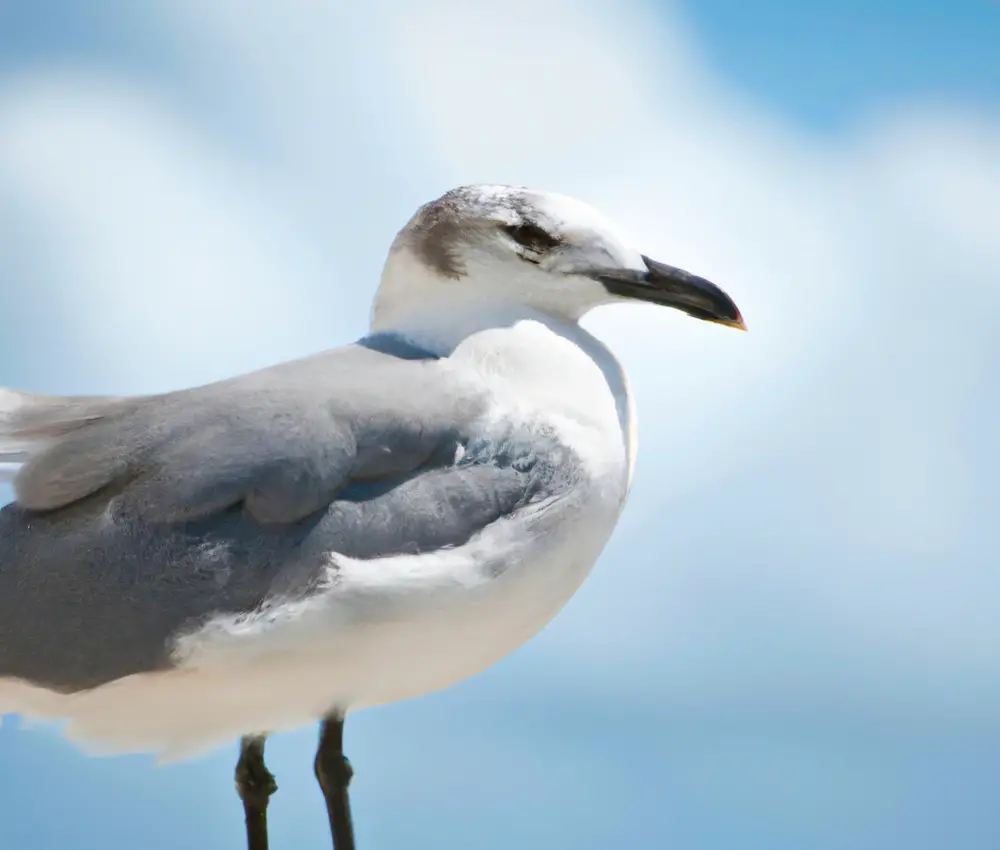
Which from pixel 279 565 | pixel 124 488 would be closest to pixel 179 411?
pixel 124 488

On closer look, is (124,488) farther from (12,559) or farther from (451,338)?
(451,338)

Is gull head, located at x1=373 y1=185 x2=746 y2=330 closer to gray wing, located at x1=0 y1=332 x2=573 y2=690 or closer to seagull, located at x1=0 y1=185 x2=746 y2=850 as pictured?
seagull, located at x1=0 y1=185 x2=746 y2=850

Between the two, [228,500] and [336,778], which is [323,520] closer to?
[228,500]

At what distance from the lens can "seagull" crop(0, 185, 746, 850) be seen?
3076 mm

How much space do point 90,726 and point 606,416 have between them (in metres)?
1.23

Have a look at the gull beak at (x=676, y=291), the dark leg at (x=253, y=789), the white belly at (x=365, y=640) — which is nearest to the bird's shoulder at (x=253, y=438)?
the white belly at (x=365, y=640)

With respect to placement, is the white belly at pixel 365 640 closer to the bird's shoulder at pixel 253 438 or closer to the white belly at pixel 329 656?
the white belly at pixel 329 656

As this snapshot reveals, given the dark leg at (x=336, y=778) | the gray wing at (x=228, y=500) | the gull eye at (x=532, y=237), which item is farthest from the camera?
the gull eye at (x=532, y=237)

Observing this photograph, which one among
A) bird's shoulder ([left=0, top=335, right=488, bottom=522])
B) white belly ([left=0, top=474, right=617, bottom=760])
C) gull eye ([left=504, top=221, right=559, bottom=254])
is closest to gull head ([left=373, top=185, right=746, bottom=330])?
gull eye ([left=504, top=221, right=559, bottom=254])

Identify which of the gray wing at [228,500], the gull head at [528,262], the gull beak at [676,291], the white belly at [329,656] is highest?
the gull head at [528,262]

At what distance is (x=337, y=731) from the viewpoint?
11.1 feet

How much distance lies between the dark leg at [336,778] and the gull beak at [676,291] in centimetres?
112

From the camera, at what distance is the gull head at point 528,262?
11.7 ft

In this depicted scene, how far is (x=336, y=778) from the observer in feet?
11.2
